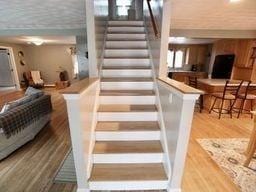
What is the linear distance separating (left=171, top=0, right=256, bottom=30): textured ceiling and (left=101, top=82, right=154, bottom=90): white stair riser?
1.65 metres

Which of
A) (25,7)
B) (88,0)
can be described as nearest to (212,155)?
(88,0)

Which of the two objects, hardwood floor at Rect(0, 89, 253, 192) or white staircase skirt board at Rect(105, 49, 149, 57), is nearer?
hardwood floor at Rect(0, 89, 253, 192)

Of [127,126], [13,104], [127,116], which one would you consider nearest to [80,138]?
[127,126]

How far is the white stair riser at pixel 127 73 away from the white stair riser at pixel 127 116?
995mm

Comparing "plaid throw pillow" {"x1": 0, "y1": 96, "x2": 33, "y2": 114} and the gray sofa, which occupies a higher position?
"plaid throw pillow" {"x1": 0, "y1": 96, "x2": 33, "y2": 114}

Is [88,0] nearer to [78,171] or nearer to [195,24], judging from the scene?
[78,171]

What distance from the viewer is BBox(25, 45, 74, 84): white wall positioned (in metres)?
8.96

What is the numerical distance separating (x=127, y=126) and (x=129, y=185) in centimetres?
79

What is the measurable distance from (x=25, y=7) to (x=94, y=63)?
1848 millimetres

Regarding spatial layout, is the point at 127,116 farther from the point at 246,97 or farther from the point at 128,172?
the point at 246,97

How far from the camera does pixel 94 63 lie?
2.74m

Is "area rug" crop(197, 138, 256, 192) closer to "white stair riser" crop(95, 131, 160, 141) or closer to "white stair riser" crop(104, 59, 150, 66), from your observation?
"white stair riser" crop(95, 131, 160, 141)

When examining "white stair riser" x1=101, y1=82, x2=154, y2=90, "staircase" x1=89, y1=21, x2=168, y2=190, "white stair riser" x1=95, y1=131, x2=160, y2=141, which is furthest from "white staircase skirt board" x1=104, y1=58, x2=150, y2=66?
"white stair riser" x1=95, y1=131, x2=160, y2=141

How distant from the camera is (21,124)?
2910mm
